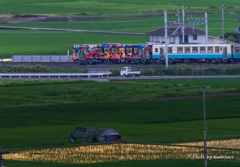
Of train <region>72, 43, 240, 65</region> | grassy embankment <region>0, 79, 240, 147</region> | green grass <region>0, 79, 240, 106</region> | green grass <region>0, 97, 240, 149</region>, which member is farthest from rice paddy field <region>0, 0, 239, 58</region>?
green grass <region>0, 97, 240, 149</region>

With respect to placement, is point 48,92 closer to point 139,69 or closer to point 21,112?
point 21,112

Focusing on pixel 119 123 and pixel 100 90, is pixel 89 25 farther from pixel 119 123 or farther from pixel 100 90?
pixel 119 123

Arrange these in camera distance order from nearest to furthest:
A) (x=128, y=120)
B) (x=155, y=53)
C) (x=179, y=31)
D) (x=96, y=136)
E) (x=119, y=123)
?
(x=96, y=136)
(x=119, y=123)
(x=128, y=120)
(x=155, y=53)
(x=179, y=31)

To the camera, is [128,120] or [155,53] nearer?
[128,120]

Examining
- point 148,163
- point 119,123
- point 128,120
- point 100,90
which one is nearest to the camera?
point 148,163

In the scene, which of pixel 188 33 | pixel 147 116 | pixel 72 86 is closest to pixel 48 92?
pixel 72 86

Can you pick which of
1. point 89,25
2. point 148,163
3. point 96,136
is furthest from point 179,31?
point 148,163

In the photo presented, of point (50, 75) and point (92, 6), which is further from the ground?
point (92, 6)

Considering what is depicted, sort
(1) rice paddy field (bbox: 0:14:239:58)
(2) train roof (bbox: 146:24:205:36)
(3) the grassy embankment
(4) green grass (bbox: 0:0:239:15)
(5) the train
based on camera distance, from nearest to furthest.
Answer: (3) the grassy embankment < (5) the train < (2) train roof (bbox: 146:24:205:36) < (1) rice paddy field (bbox: 0:14:239:58) < (4) green grass (bbox: 0:0:239:15)

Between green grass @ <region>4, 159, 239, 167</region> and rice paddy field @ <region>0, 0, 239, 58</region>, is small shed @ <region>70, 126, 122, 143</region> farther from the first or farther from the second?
rice paddy field @ <region>0, 0, 239, 58</region>
